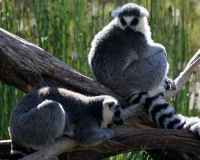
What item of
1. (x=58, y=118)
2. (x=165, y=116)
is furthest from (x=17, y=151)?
(x=165, y=116)

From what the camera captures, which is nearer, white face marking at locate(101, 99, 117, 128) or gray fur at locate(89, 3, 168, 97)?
white face marking at locate(101, 99, 117, 128)

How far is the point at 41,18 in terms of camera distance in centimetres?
430

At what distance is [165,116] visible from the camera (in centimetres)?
333

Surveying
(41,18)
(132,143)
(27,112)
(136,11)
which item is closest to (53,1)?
(41,18)

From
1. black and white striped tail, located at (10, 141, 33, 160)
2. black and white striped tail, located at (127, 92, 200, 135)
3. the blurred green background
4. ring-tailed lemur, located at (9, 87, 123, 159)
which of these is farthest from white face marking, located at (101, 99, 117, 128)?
the blurred green background

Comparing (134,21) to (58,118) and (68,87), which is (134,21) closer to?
(68,87)

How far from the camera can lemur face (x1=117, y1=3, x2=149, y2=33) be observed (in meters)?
3.97

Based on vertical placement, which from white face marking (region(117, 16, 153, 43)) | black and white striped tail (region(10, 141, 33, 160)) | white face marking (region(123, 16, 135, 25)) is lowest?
black and white striped tail (region(10, 141, 33, 160))

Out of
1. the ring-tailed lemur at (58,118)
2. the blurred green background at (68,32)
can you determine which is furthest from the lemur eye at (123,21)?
the ring-tailed lemur at (58,118)

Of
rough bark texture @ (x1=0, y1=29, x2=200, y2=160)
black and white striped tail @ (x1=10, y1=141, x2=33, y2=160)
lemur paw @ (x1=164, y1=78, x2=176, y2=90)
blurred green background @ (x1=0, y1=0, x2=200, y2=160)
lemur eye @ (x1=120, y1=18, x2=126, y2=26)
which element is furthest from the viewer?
blurred green background @ (x1=0, y1=0, x2=200, y2=160)

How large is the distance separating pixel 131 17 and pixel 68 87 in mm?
1134

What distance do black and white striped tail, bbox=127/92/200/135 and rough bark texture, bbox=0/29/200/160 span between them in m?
0.11

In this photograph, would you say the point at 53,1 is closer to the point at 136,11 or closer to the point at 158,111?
the point at 136,11

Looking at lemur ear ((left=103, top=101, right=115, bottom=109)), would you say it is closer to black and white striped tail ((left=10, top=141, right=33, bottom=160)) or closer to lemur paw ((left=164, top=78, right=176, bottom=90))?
black and white striped tail ((left=10, top=141, right=33, bottom=160))
